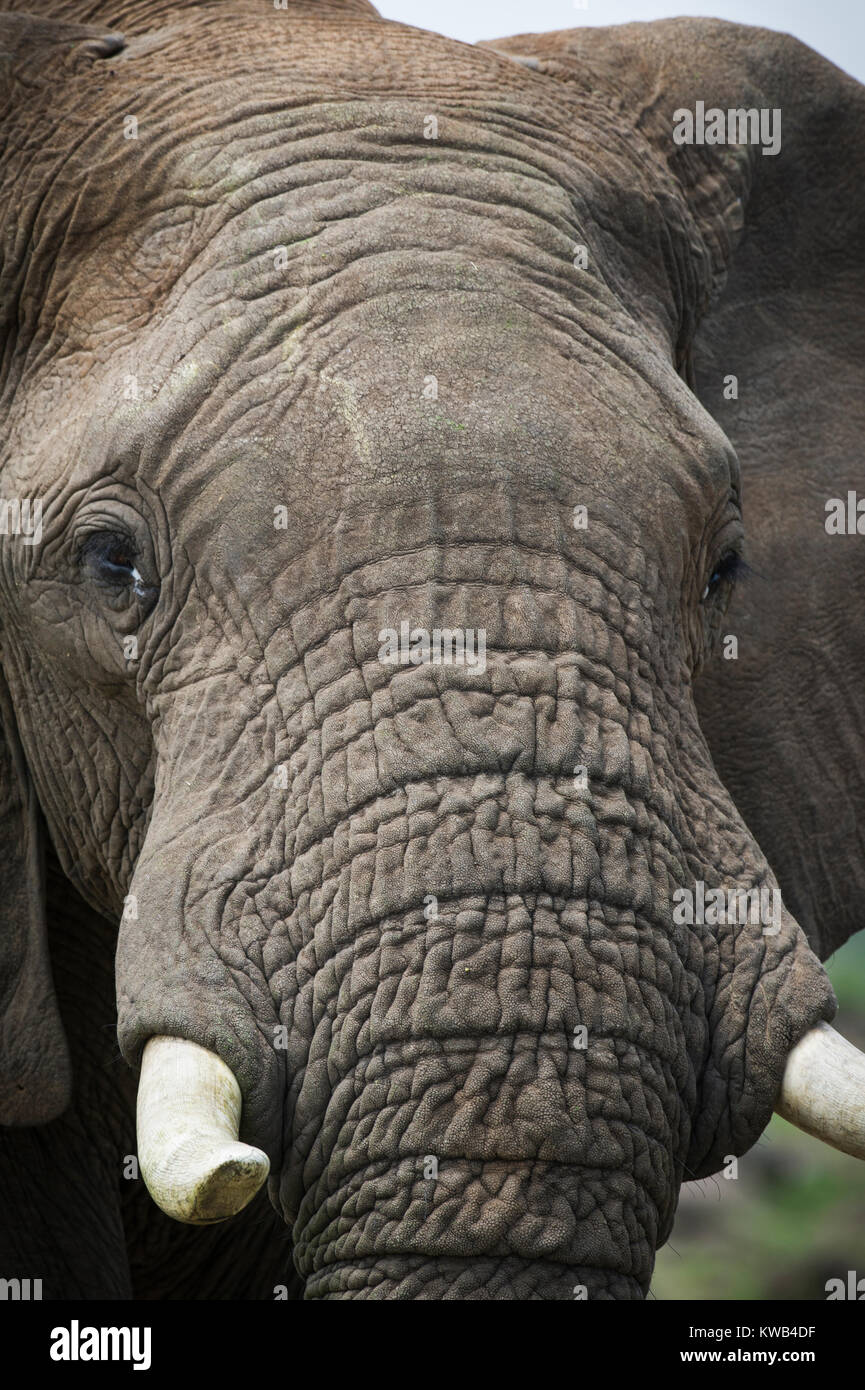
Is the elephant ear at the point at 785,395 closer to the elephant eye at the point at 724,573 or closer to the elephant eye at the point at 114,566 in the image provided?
the elephant eye at the point at 724,573

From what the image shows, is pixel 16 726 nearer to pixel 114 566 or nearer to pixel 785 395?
pixel 114 566

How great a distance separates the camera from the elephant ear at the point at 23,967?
3916 millimetres

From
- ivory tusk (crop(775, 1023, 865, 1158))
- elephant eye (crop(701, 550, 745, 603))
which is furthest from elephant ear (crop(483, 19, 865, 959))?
ivory tusk (crop(775, 1023, 865, 1158))

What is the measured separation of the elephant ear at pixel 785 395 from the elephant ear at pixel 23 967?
1.65 metres

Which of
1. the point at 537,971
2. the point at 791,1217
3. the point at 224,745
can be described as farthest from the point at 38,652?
the point at 791,1217

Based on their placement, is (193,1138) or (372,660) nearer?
(193,1138)

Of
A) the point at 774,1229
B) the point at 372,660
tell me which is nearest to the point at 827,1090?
the point at 372,660

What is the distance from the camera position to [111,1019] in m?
4.33

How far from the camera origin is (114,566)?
3.63 m

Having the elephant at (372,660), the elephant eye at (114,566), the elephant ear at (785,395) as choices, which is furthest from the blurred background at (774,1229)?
the elephant eye at (114,566)

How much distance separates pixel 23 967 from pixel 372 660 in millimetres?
1201

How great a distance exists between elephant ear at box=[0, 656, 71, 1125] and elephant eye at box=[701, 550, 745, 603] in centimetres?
147

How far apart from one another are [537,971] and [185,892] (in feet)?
2.01

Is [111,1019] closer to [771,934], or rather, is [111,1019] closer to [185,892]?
[185,892]
